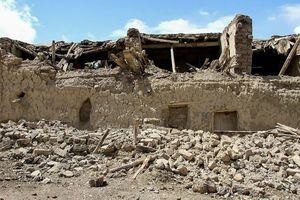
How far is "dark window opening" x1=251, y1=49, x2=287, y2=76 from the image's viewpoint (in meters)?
17.5

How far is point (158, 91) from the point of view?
14594 mm

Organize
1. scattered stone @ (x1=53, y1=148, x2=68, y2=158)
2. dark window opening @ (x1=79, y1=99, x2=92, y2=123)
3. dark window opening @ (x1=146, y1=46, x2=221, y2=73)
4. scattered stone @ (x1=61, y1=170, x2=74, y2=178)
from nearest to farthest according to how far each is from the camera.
Answer: scattered stone @ (x1=61, y1=170, x2=74, y2=178)
scattered stone @ (x1=53, y1=148, x2=68, y2=158)
dark window opening @ (x1=79, y1=99, x2=92, y2=123)
dark window opening @ (x1=146, y1=46, x2=221, y2=73)

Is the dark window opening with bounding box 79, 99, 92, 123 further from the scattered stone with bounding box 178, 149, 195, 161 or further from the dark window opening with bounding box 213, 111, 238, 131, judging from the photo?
the dark window opening with bounding box 213, 111, 238, 131

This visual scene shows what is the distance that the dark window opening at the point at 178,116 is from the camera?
14.6m

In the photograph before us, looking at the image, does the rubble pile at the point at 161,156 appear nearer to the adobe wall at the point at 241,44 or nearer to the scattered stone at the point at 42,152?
the scattered stone at the point at 42,152

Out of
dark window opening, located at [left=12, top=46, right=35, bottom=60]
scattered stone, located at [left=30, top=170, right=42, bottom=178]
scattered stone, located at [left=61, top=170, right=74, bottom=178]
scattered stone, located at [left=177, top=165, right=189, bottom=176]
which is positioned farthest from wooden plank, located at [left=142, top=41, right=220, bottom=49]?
scattered stone, located at [left=30, top=170, right=42, bottom=178]

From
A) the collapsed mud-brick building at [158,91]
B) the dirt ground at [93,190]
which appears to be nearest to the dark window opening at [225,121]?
the collapsed mud-brick building at [158,91]

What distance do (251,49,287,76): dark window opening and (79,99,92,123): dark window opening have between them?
6.76 m

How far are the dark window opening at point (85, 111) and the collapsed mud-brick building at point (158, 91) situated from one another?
0.03 metres

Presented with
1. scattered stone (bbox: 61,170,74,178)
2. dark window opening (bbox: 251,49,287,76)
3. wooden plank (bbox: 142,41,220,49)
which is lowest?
scattered stone (bbox: 61,170,74,178)

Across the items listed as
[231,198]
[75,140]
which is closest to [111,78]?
[75,140]

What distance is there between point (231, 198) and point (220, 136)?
367 cm

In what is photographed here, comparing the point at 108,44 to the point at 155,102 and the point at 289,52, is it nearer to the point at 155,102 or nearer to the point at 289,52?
the point at 155,102

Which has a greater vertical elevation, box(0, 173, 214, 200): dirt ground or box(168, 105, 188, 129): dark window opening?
box(168, 105, 188, 129): dark window opening
